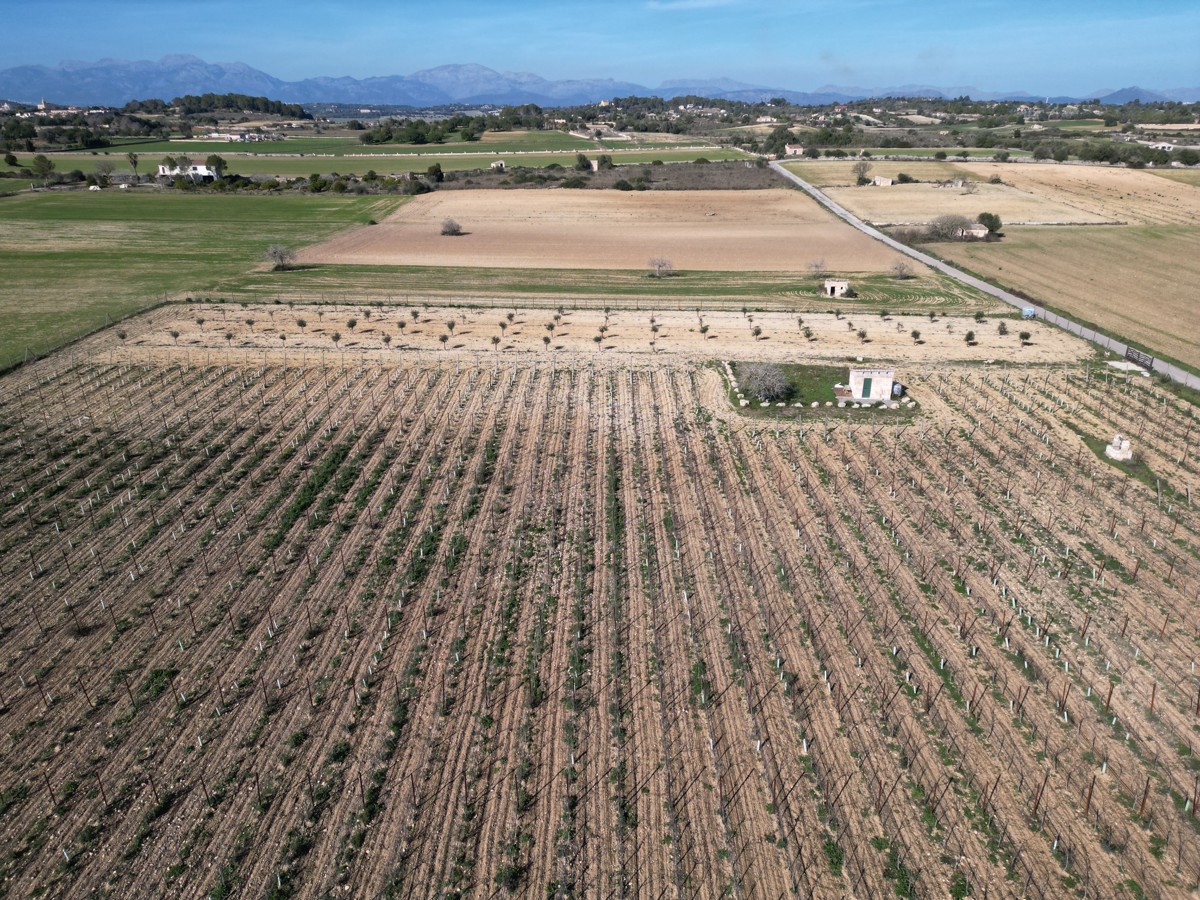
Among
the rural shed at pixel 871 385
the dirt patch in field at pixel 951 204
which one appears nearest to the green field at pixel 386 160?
the dirt patch in field at pixel 951 204

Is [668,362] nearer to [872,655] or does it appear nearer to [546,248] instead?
[872,655]

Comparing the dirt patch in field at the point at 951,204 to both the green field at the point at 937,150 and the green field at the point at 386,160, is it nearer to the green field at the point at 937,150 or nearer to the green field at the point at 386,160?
the green field at the point at 937,150

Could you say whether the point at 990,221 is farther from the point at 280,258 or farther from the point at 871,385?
the point at 280,258

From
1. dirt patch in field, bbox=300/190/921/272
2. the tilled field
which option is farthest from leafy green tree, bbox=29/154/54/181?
the tilled field

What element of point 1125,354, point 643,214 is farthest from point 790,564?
point 643,214

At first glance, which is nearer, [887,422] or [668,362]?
[887,422]

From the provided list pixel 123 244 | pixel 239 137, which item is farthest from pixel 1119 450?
pixel 239 137
